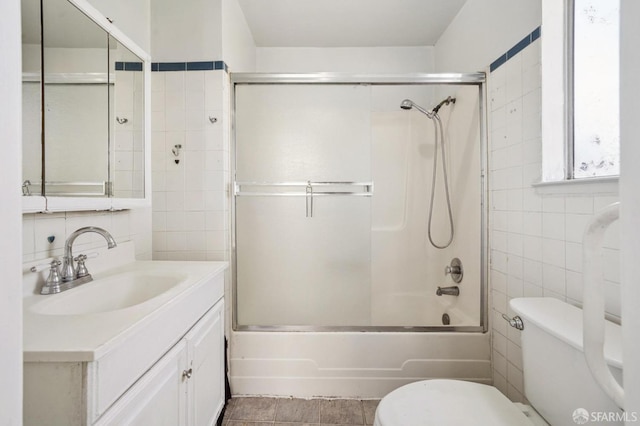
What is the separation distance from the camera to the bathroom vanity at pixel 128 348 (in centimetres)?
60

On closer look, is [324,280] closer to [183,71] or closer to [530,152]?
[530,152]

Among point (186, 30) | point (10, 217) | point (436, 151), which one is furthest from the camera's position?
point (436, 151)

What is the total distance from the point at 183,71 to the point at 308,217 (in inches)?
42.9

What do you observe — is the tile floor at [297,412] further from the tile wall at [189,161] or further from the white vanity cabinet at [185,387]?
the tile wall at [189,161]

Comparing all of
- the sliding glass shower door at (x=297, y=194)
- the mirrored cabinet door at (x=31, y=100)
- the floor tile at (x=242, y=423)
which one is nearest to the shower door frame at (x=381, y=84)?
the sliding glass shower door at (x=297, y=194)

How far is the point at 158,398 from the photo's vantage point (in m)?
0.84

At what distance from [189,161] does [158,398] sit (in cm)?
117

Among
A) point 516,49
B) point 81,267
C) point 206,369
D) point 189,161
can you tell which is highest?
point 516,49

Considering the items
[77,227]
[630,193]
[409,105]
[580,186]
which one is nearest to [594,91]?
[580,186]

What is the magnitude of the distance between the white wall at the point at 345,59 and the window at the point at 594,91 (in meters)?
1.41

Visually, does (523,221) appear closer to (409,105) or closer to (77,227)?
(409,105)

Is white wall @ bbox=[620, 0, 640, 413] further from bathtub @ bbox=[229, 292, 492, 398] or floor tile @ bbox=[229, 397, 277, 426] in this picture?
floor tile @ bbox=[229, 397, 277, 426]

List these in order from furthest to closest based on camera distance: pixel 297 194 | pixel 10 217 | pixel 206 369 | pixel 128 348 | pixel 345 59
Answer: pixel 345 59, pixel 297 194, pixel 206 369, pixel 128 348, pixel 10 217

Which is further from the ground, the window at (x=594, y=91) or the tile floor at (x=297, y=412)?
the window at (x=594, y=91)
